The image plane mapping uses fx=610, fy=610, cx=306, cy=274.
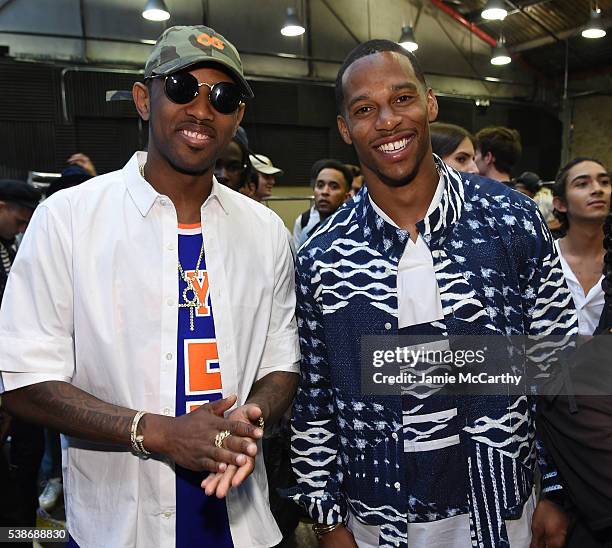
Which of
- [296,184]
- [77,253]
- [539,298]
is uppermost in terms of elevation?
[296,184]

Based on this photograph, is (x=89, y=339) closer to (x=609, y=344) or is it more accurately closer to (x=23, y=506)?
(x=609, y=344)

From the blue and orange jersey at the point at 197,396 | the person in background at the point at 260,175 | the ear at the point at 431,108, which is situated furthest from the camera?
the person in background at the point at 260,175

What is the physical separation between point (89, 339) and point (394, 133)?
988 millimetres

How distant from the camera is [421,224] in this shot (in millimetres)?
1712

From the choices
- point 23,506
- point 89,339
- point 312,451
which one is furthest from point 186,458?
point 23,506

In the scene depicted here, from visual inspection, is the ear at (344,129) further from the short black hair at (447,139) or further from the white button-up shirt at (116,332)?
the short black hair at (447,139)

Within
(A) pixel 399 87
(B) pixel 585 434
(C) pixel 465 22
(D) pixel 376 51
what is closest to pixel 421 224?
(A) pixel 399 87

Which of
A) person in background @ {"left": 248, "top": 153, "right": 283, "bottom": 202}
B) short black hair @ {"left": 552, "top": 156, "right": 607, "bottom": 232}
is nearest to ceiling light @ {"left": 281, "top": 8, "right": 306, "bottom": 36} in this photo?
person in background @ {"left": 248, "top": 153, "right": 283, "bottom": 202}

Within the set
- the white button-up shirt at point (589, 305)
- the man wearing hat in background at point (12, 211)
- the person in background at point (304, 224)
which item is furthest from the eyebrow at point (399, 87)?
the person in background at point (304, 224)

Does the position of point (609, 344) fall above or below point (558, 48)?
below

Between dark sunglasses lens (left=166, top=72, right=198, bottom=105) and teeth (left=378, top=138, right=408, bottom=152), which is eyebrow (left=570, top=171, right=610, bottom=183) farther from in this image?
dark sunglasses lens (left=166, top=72, right=198, bottom=105)

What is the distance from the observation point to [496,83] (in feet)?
46.7

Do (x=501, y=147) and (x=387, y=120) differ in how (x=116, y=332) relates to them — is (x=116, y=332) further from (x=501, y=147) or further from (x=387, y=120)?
(x=501, y=147)

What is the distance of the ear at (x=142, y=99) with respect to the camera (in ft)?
5.84
